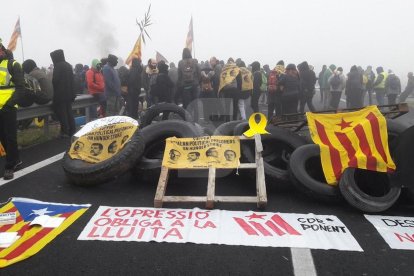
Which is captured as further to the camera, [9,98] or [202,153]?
[9,98]

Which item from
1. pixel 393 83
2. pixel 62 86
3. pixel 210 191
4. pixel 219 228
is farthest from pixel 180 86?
pixel 393 83

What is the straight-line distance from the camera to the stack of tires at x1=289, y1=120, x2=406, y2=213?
4535 millimetres

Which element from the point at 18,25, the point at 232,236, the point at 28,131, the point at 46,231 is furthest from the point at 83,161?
the point at 18,25

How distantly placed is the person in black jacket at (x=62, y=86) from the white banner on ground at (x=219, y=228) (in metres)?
5.42

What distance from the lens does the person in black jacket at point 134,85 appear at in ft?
37.1

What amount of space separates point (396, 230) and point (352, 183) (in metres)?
0.74

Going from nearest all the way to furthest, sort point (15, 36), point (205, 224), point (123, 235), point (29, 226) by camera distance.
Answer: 1. point (123, 235)
2. point (29, 226)
3. point (205, 224)
4. point (15, 36)

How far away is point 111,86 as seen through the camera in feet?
36.7

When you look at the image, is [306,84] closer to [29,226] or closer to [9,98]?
[9,98]

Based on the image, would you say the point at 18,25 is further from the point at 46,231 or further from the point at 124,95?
the point at 46,231

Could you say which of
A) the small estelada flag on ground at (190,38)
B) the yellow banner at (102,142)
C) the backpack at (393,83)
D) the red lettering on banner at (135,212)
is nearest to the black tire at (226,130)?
the yellow banner at (102,142)

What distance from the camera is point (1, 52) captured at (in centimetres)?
586

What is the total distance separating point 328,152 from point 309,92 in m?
8.80

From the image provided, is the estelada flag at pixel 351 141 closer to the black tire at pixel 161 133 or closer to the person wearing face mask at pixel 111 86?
the black tire at pixel 161 133
